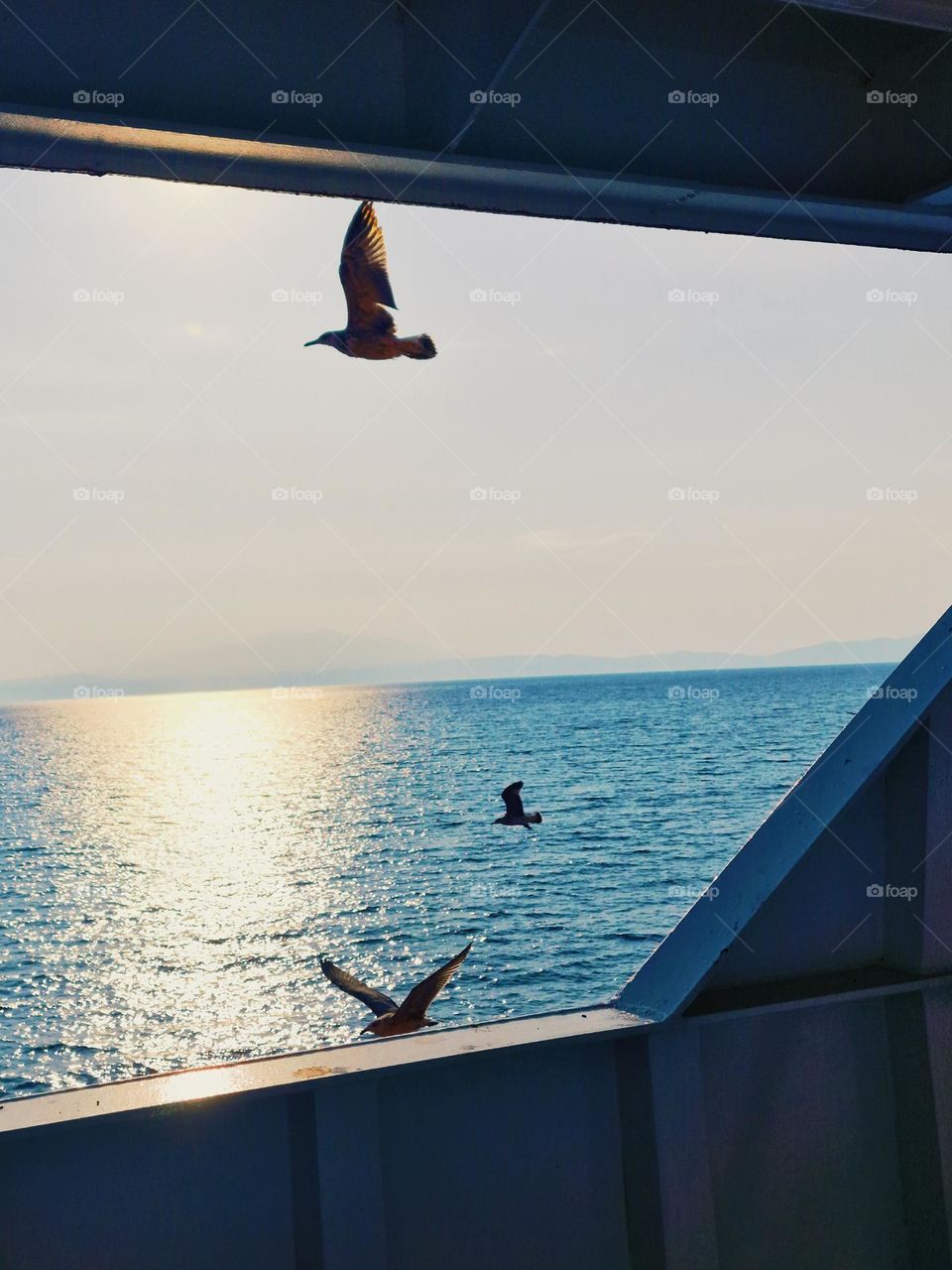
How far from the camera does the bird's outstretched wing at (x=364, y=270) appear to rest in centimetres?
475

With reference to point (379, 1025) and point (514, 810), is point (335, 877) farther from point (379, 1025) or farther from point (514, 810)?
point (379, 1025)

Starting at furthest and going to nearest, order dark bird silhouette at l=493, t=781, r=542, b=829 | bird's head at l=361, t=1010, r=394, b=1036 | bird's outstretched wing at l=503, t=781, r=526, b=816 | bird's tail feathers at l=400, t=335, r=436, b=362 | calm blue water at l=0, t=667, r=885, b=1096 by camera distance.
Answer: calm blue water at l=0, t=667, r=885, b=1096 < bird's outstretched wing at l=503, t=781, r=526, b=816 < dark bird silhouette at l=493, t=781, r=542, b=829 < bird's tail feathers at l=400, t=335, r=436, b=362 < bird's head at l=361, t=1010, r=394, b=1036

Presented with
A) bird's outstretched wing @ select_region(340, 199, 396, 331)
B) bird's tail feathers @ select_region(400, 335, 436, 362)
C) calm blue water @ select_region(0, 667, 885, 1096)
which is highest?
bird's outstretched wing @ select_region(340, 199, 396, 331)

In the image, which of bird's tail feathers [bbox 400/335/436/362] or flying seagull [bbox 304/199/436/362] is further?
bird's tail feathers [bbox 400/335/436/362]

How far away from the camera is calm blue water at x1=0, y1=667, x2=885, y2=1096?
2695 centimetres

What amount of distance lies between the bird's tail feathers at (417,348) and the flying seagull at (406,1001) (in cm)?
251

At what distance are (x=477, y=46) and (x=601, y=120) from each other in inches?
Result: 16.4

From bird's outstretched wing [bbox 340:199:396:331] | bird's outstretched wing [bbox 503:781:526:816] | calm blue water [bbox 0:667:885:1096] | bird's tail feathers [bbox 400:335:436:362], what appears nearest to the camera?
bird's outstretched wing [bbox 340:199:396:331]

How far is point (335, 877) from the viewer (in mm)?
43844

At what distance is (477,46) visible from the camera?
310cm

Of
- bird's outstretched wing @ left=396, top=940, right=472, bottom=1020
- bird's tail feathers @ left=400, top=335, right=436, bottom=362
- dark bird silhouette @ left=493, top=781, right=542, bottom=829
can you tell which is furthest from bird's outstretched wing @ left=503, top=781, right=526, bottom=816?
bird's outstretched wing @ left=396, top=940, right=472, bottom=1020

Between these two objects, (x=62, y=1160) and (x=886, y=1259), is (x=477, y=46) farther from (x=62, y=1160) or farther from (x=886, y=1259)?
(x=886, y=1259)

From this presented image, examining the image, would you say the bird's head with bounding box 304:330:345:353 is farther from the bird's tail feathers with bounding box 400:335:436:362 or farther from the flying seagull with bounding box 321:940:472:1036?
the flying seagull with bounding box 321:940:472:1036

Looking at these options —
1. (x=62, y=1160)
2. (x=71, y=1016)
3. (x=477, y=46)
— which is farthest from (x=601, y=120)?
(x=71, y=1016)
